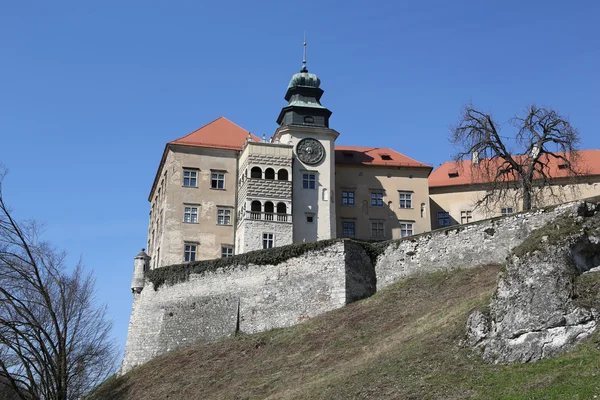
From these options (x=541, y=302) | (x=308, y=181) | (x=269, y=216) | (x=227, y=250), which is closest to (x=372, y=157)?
(x=308, y=181)

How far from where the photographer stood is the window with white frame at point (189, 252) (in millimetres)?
45844

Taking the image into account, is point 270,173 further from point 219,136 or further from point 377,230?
point 377,230

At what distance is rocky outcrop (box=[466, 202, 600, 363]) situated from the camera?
66.9 feet

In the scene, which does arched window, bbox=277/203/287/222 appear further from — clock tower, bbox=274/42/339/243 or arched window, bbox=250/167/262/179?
arched window, bbox=250/167/262/179

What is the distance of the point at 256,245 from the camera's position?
145 feet

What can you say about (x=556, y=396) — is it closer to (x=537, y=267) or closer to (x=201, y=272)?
(x=537, y=267)

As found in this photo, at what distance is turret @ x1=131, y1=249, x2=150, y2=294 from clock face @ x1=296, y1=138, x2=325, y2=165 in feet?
40.7

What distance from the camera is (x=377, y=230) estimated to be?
5066 cm

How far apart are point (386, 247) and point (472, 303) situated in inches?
387

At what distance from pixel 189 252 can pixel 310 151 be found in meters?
10.0

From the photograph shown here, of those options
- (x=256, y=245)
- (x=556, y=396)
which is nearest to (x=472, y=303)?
(x=556, y=396)

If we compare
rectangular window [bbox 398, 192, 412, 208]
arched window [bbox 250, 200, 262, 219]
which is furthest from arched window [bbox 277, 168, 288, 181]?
rectangular window [bbox 398, 192, 412, 208]

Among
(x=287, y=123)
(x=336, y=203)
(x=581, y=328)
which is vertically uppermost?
(x=287, y=123)

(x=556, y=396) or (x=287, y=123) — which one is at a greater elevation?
(x=287, y=123)
